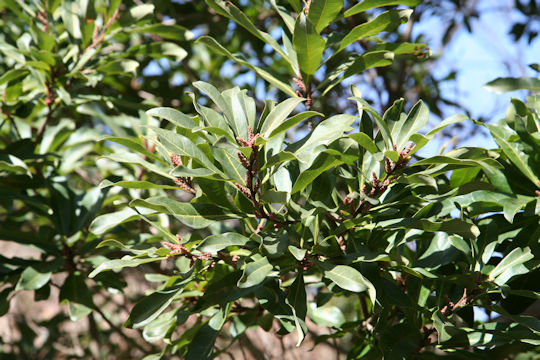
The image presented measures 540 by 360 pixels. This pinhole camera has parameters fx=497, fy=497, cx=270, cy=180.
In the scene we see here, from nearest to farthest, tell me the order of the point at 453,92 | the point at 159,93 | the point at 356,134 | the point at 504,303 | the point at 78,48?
1. the point at 356,134
2. the point at 504,303
3. the point at 78,48
4. the point at 159,93
5. the point at 453,92

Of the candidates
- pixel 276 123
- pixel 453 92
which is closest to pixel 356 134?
Result: pixel 276 123

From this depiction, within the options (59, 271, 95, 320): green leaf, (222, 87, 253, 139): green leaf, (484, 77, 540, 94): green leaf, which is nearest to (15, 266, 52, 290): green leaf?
(59, 271, 95, 320): green leaf

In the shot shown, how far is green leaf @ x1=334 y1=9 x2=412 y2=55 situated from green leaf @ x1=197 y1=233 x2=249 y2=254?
0.53 m

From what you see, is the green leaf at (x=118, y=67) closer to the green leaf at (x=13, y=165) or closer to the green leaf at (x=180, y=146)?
the green leaf at (x=13, y=165)

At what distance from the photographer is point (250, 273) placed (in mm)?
873

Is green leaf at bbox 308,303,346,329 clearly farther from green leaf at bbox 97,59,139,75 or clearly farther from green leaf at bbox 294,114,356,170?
green leaf at bbox 97,59,139,75

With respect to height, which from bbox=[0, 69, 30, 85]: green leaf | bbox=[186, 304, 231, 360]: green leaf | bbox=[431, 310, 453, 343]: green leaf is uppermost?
bbox=[0, 69, 30, 85]: green leaf

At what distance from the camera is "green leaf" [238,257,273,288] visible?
85cm

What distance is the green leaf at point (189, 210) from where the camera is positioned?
2.99 ft

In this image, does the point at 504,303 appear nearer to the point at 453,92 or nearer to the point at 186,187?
the point at 186,187

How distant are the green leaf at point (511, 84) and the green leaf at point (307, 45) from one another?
51 centimetres

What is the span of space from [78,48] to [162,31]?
279 mm

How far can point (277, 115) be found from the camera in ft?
3.02

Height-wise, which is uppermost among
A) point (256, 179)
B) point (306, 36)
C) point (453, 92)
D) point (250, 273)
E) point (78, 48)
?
point (306, 36)
